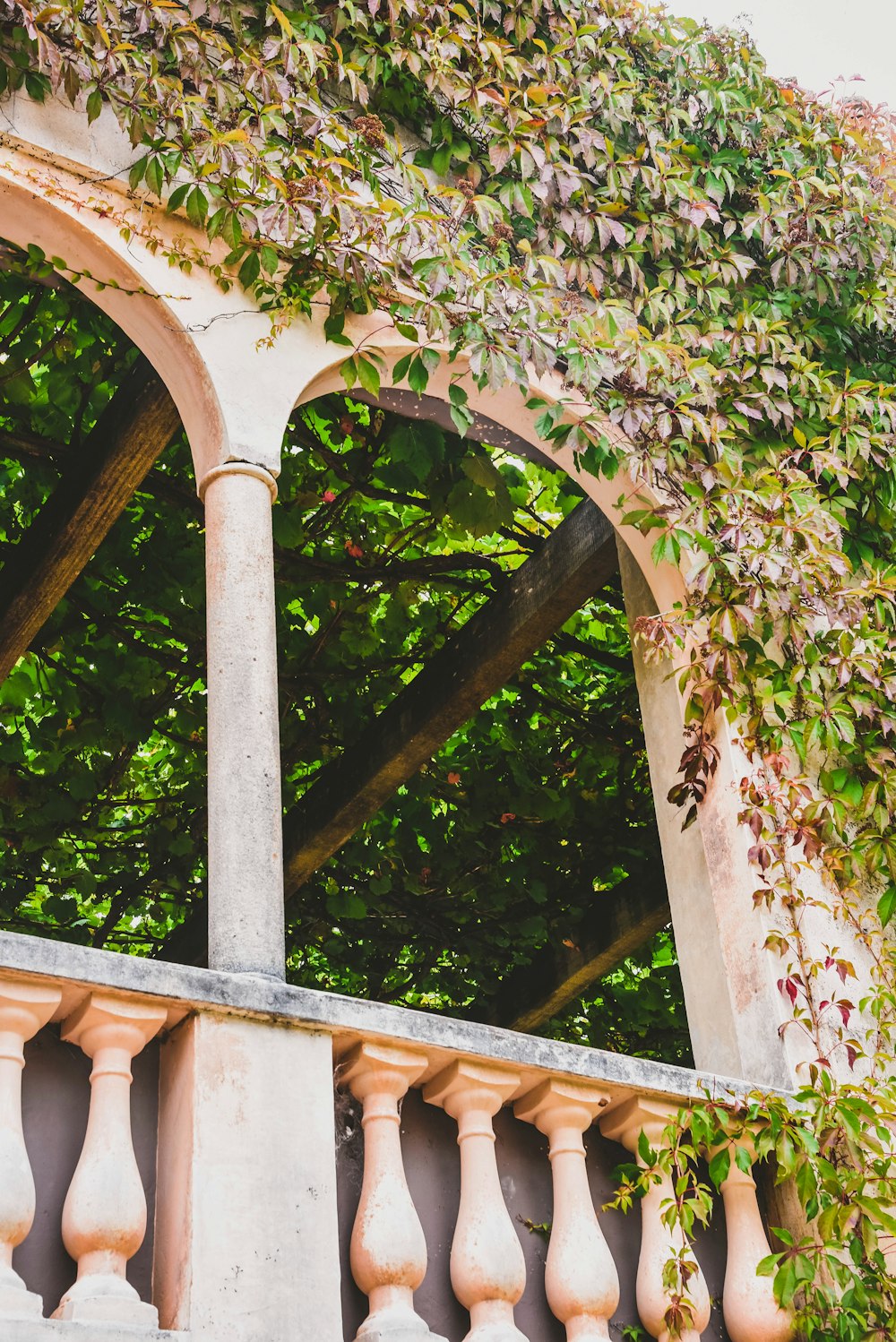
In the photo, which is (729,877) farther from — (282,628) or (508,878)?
(508,878)

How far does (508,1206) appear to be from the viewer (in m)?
3.37

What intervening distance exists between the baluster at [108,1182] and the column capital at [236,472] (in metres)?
1.45

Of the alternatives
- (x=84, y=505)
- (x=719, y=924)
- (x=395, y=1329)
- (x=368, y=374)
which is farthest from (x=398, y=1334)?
(x=84, y=505)

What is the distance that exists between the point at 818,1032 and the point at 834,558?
1383 mm

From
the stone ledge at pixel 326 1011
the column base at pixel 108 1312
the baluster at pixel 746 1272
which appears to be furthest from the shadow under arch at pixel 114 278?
the baluster at pixel 746 1272

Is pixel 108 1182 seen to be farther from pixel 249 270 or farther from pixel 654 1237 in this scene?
pixel 249 270

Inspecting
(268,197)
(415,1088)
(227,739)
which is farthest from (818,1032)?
(268,197)

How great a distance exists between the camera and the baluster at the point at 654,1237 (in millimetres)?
3383

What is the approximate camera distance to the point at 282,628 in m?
6.73

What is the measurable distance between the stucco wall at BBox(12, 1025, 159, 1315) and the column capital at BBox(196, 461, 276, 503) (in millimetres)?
1473

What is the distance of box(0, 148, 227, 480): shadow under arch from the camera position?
3832 mm

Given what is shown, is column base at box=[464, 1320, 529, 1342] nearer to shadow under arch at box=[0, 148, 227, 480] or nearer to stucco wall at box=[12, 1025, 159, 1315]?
stucco wall at box=[12, 1025, 159, 1315]

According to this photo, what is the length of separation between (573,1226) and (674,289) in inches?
124

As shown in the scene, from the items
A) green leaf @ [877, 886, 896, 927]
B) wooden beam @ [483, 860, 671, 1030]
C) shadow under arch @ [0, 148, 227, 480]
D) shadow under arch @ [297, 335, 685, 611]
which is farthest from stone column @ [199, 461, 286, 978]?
wooden beam @ [483, 860, 671, 1030]
